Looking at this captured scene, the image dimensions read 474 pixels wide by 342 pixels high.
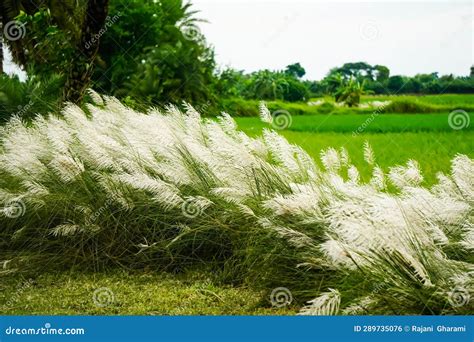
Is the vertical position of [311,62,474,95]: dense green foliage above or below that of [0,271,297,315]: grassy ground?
above

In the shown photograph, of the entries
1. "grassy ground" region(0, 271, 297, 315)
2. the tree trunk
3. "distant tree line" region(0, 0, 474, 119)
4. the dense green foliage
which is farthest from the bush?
the dense green foliage

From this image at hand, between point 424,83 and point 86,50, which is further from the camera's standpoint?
point 424,83

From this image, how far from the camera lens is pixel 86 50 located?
8359mm

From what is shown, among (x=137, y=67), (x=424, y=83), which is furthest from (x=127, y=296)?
(x=137, y=67)

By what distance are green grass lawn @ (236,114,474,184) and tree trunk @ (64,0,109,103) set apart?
2.23 m

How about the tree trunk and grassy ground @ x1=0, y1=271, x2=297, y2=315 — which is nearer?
grassy ground @ x1=0, y1=271, x2=297, y2=315

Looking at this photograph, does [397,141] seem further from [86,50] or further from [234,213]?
[234,213]

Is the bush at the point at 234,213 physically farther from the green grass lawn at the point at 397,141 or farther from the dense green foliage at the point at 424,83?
the dense green foliage at the point at 424,83

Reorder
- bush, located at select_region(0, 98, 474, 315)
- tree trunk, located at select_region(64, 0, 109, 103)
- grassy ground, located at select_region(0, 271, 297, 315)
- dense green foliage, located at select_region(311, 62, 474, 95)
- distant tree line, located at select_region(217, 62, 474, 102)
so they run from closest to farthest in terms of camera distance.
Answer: bush, located at select_region(0, 98, 474, 315) < grassy ground, located at select_region(0, 271, 297, 315) < tree trunk, located at select_region(64, 0, 109, 103) < dense green foliage, located at select_region(311, 62, 474, 95) < distant tree line, located at select_region(217, 62, 474, 102)

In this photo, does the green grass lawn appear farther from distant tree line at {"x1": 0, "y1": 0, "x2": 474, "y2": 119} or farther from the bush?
the bush

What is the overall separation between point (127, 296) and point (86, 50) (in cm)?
473

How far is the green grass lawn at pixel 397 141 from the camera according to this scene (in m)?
9.53

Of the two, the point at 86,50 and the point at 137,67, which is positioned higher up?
the point at 137,67

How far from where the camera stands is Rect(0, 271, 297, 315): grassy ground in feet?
13.6
